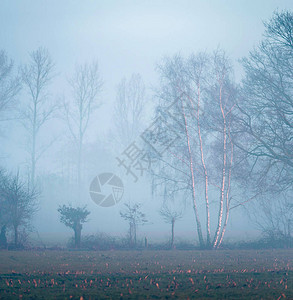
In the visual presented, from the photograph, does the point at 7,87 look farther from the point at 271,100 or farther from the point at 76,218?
the point at 271,100

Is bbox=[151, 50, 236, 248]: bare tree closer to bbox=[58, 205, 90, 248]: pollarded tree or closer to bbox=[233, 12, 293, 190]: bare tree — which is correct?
bbox=[233, 12, 293, 190]: bare tree

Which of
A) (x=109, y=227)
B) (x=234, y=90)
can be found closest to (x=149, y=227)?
(x=109, y=227)

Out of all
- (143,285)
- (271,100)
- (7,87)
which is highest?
(7,87)

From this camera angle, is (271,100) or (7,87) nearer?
(271,100)

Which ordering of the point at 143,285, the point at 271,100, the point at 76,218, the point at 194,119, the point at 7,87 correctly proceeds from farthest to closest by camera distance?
the point at 7,87, the point at 194,119, the point at 76,218, the point at 271,100, the point at 143,285

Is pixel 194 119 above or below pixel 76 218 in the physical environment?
above

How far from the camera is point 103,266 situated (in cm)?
1217

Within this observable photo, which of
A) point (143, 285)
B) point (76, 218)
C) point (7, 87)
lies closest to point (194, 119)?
point (76, 218)

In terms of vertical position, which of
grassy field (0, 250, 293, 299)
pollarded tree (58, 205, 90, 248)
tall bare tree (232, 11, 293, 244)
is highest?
tall bare tree (232, 11, 293, 244)

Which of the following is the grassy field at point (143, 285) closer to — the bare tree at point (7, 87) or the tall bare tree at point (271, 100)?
the tall bare tree at point (271, 100)

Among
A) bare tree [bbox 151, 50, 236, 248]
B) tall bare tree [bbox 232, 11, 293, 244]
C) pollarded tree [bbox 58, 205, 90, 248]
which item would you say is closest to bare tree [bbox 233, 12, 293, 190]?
tall bare tree [bbox 232, 11, 293, 244]

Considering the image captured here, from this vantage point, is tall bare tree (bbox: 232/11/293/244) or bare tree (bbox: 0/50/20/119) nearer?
tall bare tree (bbox: 232/11/293/244)

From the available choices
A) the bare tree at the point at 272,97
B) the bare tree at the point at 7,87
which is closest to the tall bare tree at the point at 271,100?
the bare tree at the point at 272,97

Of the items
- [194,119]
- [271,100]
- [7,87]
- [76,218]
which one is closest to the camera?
[271,100]
